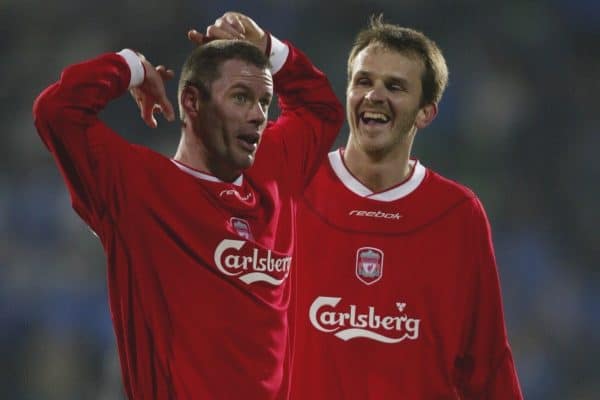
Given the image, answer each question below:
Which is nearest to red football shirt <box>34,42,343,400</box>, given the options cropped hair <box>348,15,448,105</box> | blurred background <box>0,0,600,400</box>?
cropped hair <box>348,15,448,105</box>

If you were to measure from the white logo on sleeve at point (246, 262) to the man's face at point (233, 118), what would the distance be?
0.63 feet

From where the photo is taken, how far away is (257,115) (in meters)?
2.44

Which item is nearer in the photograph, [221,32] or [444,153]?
[221,32]

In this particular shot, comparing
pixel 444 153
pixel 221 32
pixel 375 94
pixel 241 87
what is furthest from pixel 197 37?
pixel 444 153

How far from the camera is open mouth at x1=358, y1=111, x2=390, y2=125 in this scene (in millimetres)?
3125

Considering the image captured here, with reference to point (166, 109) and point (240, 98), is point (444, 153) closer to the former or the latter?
point (240, 98)

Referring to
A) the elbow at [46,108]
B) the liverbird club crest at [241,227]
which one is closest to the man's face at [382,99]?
the liverbird club crest at [241,227]

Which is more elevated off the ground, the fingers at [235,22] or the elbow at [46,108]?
the fingers at [235,22]

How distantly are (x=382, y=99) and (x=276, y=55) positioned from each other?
545 mm

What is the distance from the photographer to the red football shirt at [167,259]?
2.22m

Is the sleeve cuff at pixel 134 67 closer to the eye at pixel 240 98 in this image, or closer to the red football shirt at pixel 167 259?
the red football shirt at pixel 167 259

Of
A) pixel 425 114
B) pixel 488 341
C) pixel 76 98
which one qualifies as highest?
pixel 425 114

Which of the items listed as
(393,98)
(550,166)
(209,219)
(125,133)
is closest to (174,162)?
(209,219)

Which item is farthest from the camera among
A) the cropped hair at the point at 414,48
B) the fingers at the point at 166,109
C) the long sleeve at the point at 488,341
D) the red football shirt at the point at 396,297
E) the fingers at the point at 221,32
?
the cropped hair at the point at 414,48
